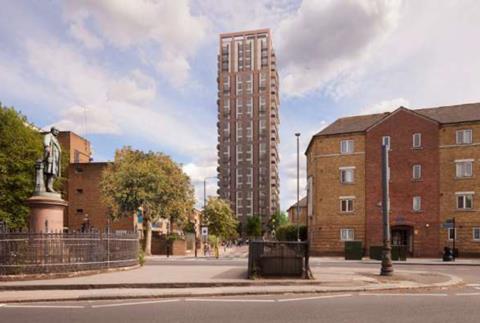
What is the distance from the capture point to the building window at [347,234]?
4994 centimetres

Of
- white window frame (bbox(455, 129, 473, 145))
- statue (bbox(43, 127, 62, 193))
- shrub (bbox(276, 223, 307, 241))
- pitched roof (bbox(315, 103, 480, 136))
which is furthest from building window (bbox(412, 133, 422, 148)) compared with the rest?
statue (bbox(43, 127, 62, 193))

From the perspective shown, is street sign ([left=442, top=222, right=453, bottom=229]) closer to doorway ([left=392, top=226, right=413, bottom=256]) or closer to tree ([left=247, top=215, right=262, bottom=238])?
doorway ([left=392, top=226, right=413, bottom=256])

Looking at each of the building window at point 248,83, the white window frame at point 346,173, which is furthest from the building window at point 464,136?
the building window at point 248,83

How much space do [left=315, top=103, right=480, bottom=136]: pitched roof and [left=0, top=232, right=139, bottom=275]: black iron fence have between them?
36.1 meters

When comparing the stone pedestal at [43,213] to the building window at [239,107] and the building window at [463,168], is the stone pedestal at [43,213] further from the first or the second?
the building window at [239,107]

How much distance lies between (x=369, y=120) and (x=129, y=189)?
25198mm

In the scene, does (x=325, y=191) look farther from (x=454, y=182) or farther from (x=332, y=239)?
(x=454, y=182)

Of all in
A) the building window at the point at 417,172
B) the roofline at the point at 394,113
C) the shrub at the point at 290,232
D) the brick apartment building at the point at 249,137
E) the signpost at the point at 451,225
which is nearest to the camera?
the signpost at the point at 451,225

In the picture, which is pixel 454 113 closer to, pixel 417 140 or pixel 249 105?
pixel 417 140

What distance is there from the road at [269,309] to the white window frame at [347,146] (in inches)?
1448

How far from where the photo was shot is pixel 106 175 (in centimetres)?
5166

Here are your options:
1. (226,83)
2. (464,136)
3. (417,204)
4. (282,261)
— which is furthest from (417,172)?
(226,83)

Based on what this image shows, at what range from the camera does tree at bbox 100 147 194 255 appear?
48.6 metres

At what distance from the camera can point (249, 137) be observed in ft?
515
